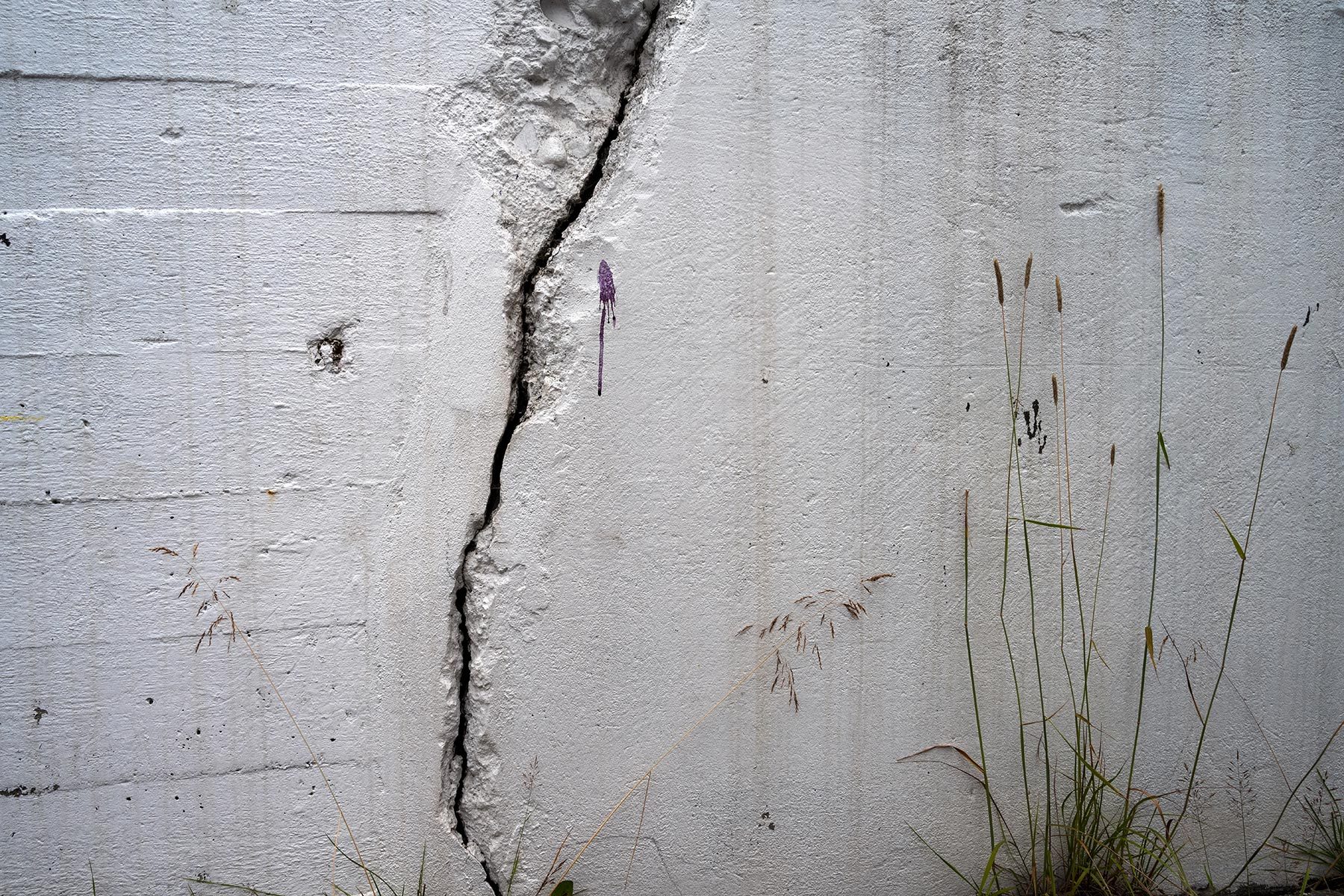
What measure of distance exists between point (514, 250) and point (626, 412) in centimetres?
36

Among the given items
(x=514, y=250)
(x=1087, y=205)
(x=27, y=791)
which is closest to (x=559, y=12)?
(x=514, y=250)

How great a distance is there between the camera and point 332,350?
1.42 metres

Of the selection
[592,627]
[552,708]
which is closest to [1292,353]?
[592,627]

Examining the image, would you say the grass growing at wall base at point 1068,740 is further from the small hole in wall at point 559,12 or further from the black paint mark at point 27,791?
the black paint mark at point 27,791

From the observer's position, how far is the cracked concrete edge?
147 centimetres

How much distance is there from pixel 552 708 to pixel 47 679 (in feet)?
2.79

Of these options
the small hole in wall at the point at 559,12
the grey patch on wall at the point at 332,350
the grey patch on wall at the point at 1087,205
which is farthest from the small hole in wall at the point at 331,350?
the grey patch on wall at the point at 1087,205

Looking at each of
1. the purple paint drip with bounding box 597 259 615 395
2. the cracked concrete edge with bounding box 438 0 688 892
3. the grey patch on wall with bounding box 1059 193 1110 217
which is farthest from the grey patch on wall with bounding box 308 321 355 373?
the grey patch on wall with bounding box 1059 193 1110 217

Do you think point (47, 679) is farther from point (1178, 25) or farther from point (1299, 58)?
point (1299, 58)

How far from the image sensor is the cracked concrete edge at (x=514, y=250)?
147cm

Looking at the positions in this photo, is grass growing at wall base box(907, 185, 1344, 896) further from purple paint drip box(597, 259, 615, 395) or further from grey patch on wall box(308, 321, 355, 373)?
grey patch on wall box(308, 321, 355, 373)

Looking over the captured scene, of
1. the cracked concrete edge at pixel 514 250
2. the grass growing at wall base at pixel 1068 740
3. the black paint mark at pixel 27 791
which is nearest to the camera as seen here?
the black paint mark at pixel 27 791

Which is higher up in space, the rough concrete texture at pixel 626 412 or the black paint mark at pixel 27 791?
the rough concrete texture at pixel 626 412

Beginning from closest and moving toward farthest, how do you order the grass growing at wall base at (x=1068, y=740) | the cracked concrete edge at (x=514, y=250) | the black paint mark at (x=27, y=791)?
the black paint mark at (x=27, y=791)
the cracked concrete edge at (x=514, y=250)
the grass growing at wall base at (x=1068, y=740)
